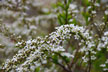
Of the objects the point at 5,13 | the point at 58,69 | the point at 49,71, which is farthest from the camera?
the point at 5,13

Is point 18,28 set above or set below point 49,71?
above

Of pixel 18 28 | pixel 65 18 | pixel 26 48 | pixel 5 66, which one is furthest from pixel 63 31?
pixel 18 28

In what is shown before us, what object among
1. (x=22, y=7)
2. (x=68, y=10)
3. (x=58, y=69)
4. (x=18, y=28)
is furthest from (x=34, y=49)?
(x=18, y=28)

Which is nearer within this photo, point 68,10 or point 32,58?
point 32,58

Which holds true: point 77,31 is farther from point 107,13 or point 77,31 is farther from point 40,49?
point 107,13

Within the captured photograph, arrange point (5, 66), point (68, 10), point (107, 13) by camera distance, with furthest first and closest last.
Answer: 1. point (68, 10)
2. point (107, 13)
3. point (5, 66)

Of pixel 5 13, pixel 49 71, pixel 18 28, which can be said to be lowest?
pixel 49 71

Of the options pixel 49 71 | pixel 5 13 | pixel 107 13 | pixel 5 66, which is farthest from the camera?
pixel 5 13

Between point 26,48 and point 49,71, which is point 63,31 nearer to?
point 26,48

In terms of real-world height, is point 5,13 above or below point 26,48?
above
